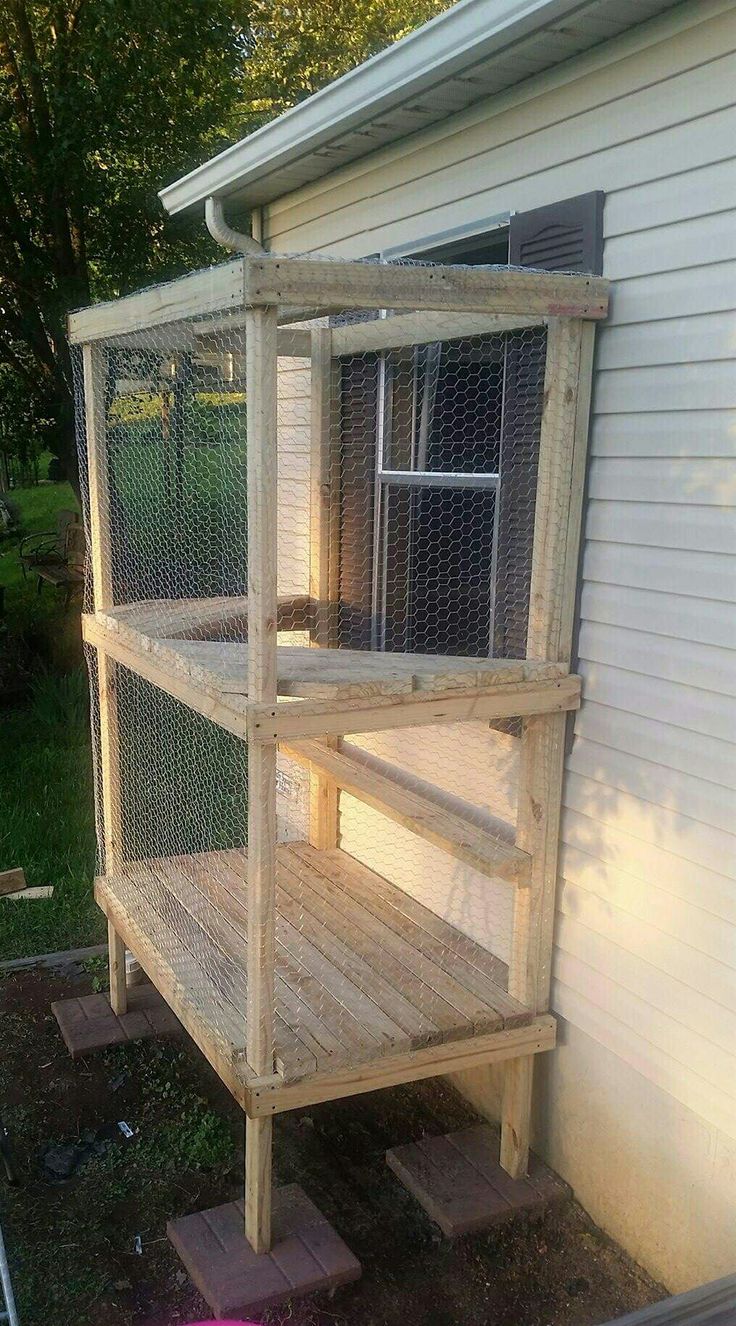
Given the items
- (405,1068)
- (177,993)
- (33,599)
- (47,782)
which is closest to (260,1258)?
(405,1068)

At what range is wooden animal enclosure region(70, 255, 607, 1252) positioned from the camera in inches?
95.6

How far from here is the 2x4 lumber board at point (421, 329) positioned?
8.98 ft

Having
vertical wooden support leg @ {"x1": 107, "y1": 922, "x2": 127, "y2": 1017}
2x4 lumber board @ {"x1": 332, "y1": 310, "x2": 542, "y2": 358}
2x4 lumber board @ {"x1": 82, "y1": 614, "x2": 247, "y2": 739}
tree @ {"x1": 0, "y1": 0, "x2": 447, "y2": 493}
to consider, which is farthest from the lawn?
2x4 lumber board @ {"x1": 332, "y1": 310, "x2": 542, "y2": 358}

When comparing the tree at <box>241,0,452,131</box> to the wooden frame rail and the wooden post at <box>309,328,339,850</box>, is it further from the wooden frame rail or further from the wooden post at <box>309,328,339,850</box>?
the wooden frame rail

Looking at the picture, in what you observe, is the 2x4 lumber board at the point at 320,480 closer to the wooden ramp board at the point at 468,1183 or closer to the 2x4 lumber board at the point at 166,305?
the 2x4 lumber board at the point at 166,305

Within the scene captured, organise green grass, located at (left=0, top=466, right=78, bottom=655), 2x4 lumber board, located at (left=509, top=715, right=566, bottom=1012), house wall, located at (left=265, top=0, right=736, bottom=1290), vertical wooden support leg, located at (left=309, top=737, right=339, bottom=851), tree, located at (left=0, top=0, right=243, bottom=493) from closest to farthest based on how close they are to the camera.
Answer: house wall, located at (left=265, top=0, right=736, bottom=1290)
2x4 lumber board, located at (left=509, top=715, right=566, bottom=1012)
vertical wooden support leg, located at (left=309, top=737, right=339, bottom=851)
tree, located at (left=0, top=0, right=243, bottom=493)
green grass, located at (left=0, top=466, right=78, bottom=655)

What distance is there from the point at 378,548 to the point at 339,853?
1.19 meters

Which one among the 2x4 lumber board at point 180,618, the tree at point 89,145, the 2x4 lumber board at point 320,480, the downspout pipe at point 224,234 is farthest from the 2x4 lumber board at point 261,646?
the tree at point 89,145

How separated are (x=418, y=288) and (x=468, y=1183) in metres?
2.36

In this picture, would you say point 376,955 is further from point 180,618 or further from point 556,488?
point 556,488

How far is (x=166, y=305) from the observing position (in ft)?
8.44

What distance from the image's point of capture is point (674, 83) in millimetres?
2277

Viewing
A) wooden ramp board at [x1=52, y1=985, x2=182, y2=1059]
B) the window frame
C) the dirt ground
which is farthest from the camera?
wooden ramp board at [x1=52, y1=985, x2=182, y2=1059]

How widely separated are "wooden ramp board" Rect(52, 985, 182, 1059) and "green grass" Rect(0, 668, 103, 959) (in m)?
0.56
